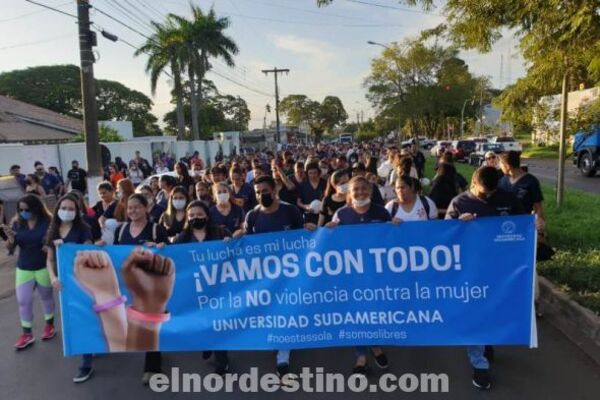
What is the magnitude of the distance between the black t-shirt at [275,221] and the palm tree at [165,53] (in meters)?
31.6

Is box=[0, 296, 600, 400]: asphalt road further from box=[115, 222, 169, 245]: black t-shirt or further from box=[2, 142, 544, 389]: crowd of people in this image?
box=[115, 222, 169, 245]: black t-shirt

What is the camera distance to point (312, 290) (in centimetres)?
393

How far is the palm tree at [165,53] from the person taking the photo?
33312 millimetres

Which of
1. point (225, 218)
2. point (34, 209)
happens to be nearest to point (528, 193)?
point (225, 218)

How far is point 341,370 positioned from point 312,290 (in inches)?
32.6

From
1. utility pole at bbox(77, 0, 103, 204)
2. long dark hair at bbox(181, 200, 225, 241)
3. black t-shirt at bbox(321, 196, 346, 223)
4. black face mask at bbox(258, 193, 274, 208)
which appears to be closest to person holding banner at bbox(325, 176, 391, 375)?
black face mask at bbox(258, 193, 274, 208)

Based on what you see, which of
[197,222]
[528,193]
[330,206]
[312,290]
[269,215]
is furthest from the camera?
[330,206]

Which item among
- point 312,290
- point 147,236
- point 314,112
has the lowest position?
point 312,290

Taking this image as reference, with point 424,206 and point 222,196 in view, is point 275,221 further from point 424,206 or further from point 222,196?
point 424,206

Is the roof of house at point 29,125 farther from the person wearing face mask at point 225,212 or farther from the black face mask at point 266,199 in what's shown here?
the black face mask at point 266,199

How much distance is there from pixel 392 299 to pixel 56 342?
361 centimetres

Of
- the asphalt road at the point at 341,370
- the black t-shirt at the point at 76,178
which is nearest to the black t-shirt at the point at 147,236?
the asphalt road at the point at 341,370

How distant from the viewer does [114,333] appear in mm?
4199

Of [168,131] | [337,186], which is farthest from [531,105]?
[168,131]
